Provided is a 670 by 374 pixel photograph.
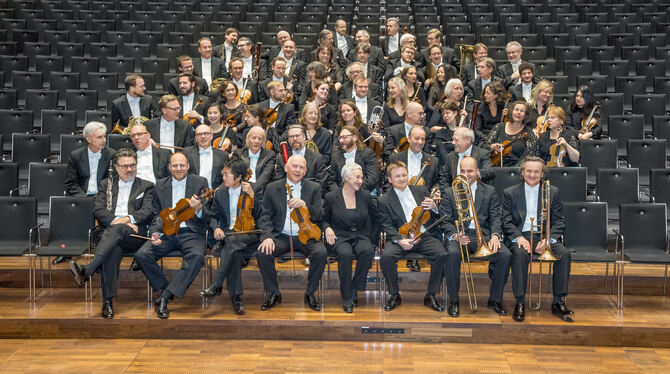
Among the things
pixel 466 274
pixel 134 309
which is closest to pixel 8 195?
pixel 134 309

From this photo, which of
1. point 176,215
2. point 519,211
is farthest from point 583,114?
point 176,215

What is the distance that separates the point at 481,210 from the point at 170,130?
2550 mm

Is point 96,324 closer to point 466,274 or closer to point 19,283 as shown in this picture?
point 19,283

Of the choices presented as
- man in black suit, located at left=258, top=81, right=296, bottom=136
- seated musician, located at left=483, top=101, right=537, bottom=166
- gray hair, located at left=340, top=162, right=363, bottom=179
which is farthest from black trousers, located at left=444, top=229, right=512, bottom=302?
man in black suit, located at left=258, top=81, right=296, bottom=136

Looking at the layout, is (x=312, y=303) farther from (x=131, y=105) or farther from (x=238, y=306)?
(x=131, y=105)

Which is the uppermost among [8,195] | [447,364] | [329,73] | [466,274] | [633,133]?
[329,73]

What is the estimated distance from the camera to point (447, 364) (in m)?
4.34

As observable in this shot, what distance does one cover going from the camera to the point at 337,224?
5086 mm

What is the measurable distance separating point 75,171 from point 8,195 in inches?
24.2

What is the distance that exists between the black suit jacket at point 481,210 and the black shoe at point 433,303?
1.41 feet

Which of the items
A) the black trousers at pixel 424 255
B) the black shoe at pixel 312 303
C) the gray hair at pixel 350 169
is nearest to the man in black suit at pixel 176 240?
the black shoe at pixel 312 303

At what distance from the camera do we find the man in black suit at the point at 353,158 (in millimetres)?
5523

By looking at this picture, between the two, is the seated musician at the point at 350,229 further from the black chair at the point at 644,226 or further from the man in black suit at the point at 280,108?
the black chair at the point at 644,226

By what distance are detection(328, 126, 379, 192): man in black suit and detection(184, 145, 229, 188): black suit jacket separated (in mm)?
803
